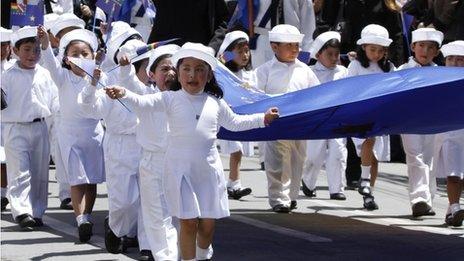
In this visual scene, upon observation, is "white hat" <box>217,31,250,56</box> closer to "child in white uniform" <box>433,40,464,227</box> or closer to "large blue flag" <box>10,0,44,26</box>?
"child in white uniform" <box>433,40,464,227</box>

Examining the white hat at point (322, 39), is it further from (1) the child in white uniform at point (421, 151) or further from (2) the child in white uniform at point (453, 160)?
(2) the child in white uniform at point (453, 160)

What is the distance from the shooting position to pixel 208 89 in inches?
375

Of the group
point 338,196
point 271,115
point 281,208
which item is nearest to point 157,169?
point 271,115

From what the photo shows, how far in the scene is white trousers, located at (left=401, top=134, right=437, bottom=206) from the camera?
12930 mm

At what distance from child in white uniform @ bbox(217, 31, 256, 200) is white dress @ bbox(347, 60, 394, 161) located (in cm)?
101

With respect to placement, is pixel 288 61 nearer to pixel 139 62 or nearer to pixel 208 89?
pixel 139 62

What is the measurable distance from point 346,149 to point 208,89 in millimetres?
5153

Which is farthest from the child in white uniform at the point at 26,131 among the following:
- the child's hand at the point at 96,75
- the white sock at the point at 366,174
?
the white sock at the point at 366,174

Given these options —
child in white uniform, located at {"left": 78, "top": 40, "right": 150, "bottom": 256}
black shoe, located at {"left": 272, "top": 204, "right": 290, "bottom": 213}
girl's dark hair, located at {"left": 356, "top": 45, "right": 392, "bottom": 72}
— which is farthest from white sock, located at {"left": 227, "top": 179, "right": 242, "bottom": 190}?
child in white uniform, located at {"left": 78, "top": 40, "right": 150, "bottom": 256}

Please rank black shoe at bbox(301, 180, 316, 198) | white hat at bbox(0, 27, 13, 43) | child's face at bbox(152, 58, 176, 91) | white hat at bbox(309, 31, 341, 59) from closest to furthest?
child's face at bbox(152, 58, 176, 91)
white hat at bbox(0, 27, 13, 43)
white hat at bbox(309, 31, 341, 59)
black shoe at bbox(301, 180, 316, 198)

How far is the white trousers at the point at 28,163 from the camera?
479 inches

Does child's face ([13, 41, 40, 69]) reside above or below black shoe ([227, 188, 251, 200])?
above

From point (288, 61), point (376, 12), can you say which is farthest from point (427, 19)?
point (288, 61)

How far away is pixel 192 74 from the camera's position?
9344 mm
